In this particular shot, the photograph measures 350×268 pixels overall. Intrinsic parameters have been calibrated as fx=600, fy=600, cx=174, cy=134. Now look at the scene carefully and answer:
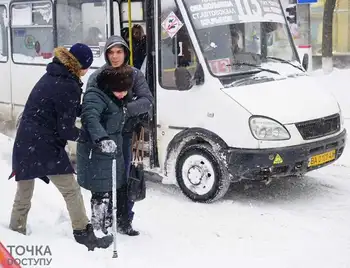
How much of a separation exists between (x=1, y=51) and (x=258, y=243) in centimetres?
622

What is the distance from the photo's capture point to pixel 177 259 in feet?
16.7

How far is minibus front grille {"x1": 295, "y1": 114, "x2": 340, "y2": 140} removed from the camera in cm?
655

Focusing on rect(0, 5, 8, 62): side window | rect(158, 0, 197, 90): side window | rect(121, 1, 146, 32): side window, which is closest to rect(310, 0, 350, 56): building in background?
rect(0, 5, 8, 62): side window

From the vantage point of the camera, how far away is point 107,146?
15.8 ft

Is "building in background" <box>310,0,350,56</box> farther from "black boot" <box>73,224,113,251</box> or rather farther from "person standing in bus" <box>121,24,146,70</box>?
"black boot" <box>73,224,113,251</box>

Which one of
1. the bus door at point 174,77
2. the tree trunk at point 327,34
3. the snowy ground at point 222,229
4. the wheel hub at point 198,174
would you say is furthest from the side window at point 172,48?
the tree trunk at point 327,34

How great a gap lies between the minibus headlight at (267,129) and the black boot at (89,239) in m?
2.17

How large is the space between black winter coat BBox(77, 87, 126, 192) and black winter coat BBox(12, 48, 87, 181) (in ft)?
0.69

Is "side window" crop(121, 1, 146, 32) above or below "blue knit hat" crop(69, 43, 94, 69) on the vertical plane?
above

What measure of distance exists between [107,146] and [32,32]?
4997 millimetres

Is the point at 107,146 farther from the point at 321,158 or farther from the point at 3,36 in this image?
the point at 3,36

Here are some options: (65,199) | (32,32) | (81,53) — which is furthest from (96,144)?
(32,32)

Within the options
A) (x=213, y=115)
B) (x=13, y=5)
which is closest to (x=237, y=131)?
(x=213, y=115)

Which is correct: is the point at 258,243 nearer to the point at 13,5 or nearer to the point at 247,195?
the point at 247,195
